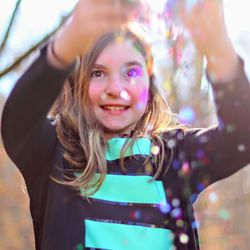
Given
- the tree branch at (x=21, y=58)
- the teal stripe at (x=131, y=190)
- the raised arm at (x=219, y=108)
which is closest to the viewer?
the raised arm at (x=219, y=108)

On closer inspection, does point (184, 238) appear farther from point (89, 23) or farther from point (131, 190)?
point (89, 23)

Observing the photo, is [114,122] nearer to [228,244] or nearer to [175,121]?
[175,121]

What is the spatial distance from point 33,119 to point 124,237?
1.16ft

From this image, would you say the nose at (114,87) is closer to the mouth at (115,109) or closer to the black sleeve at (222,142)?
the mouth at (115,109)

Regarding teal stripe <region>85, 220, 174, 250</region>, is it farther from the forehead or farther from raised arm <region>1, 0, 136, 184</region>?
the forehead

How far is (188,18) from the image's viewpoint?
983 mm

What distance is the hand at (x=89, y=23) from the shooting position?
0.89 meters

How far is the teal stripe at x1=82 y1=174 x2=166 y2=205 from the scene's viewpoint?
138 centimetres

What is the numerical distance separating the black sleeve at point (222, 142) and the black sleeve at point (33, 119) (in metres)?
0.29

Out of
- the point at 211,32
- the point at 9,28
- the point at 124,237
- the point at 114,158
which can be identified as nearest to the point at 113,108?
the point at 114,158

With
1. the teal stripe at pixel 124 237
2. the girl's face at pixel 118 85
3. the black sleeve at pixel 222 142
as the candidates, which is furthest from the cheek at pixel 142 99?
the teal stripe at pixel 124 237

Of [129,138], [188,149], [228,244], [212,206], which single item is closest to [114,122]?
[129,138]

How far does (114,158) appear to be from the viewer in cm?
143

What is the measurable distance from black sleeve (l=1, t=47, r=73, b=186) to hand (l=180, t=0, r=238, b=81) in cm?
22
